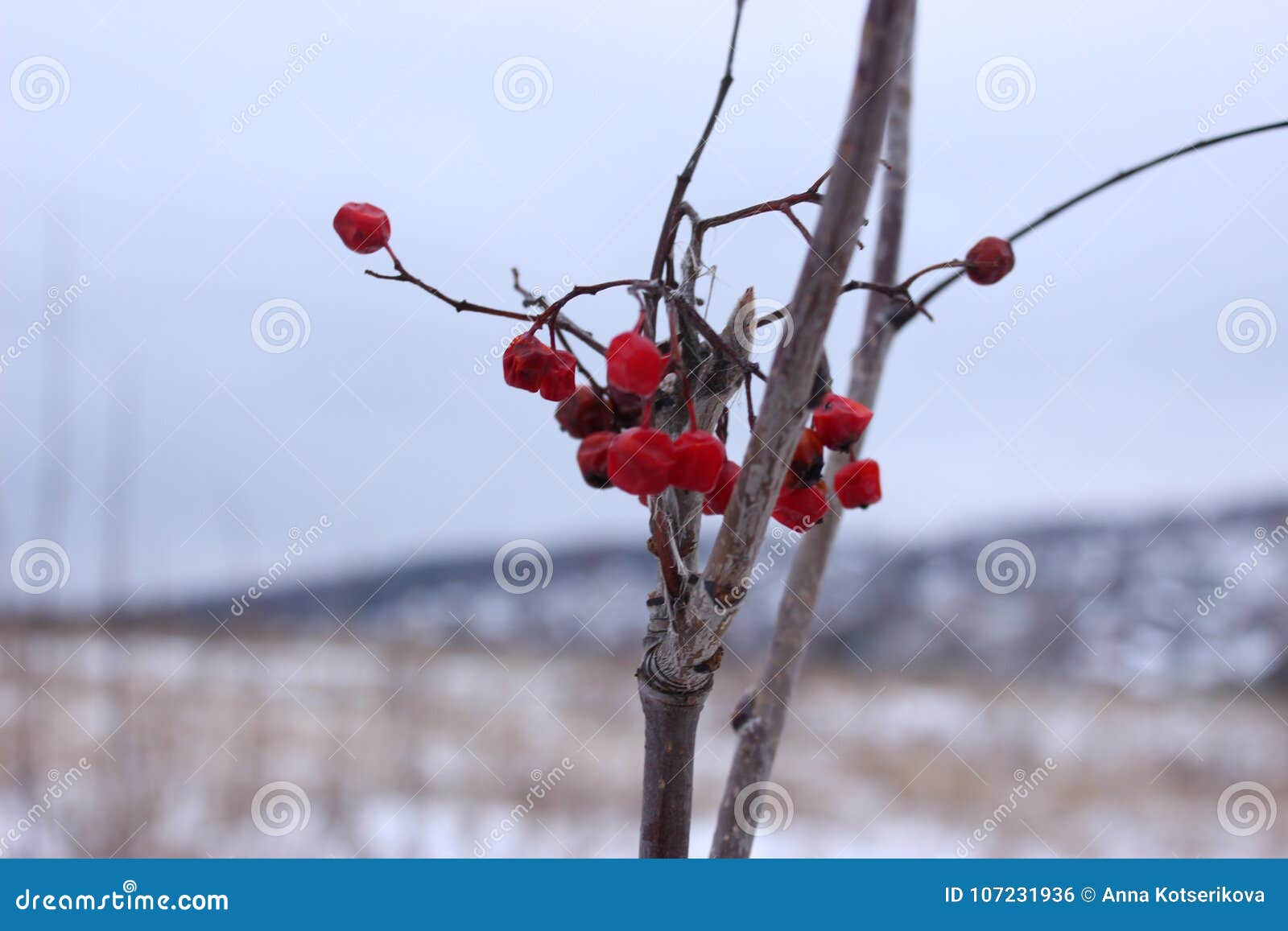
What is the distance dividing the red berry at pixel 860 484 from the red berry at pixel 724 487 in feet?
0.26

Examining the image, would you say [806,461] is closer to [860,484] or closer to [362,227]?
[860,484]

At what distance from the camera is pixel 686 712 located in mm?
441

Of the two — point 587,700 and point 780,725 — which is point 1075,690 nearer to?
point 587,700

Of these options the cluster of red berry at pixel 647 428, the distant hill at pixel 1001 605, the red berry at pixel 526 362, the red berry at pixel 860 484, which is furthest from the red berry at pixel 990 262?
the distant hill at pixel 1001 605

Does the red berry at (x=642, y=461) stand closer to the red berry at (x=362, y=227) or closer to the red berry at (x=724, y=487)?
the red berry at (x=724, y=487)

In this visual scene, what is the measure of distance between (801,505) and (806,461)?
0.07 feet

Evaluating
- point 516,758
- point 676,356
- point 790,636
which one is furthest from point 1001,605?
point 676,356

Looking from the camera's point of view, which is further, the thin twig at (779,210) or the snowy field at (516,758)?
the snowy field at (516,758)

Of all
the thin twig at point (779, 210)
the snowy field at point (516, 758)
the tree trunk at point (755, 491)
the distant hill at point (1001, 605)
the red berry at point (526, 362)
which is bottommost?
the tree trunk at point (755, 491)

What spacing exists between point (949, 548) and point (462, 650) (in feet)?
8.54

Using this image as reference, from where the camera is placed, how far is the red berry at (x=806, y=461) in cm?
48

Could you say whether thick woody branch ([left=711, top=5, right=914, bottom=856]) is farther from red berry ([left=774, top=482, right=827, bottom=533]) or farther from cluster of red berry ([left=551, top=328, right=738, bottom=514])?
cluster of red berry ([left=551, top=328, right=738, bottom=514])

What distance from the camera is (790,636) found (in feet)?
2.13

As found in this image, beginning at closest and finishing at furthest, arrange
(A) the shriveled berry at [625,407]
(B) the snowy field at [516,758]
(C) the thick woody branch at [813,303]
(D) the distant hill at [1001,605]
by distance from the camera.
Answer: (C) the thick woody branch at [813,303]
(A) the shriveled berry at [625,407]
(B) the snowy field at [516,758]
(D) the distant hill at [1001,605]
